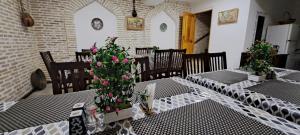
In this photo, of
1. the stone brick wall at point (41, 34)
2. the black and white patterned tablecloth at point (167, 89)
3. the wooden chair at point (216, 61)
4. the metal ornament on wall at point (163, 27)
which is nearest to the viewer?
the black and white patterned tablecloth at point (167, 89)

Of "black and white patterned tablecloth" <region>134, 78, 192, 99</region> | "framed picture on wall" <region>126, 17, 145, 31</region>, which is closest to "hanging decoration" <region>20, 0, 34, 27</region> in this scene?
"framed picture on wall" <region>126, 17, 145, 31</region>

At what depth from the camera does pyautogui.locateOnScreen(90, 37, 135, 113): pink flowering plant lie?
62 cm

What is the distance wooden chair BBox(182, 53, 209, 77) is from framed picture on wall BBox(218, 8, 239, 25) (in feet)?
9.40

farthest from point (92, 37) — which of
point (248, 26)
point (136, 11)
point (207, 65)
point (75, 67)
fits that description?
point (248, 26)

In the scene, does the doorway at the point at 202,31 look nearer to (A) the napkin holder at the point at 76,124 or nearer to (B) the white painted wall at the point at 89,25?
(B) the white painted wall at the point at 89,25

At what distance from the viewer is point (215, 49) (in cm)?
459

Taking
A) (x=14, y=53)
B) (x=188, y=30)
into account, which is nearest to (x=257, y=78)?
(x=14, y=53)

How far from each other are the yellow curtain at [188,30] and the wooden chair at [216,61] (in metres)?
3.42

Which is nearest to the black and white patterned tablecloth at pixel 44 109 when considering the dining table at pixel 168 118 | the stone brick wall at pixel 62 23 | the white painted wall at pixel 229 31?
the dining table at pixel 168 118

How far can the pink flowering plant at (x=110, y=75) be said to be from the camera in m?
0.62

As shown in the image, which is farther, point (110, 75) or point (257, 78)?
point (257, 78)

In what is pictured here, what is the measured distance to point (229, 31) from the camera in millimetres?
4043

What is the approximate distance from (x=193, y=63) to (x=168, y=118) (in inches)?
46.2

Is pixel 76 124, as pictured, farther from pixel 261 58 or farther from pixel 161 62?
pixel 161 62
